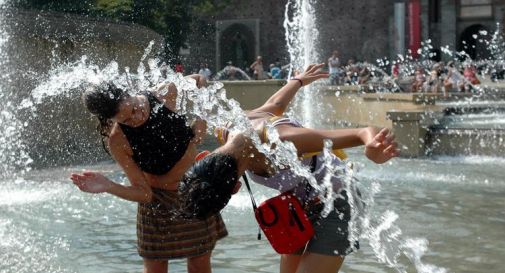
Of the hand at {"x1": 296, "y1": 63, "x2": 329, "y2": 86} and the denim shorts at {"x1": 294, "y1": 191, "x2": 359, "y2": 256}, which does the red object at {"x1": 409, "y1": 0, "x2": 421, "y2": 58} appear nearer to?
the hand at {"x1": 296, "y1": 63, "x2": 329, "y2": 86}

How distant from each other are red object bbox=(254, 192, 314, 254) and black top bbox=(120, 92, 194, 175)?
62 cm

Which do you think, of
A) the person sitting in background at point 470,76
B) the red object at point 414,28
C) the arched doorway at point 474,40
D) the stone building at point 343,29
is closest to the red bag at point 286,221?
the person sitting in background at point 470,76

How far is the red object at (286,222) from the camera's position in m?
3.31

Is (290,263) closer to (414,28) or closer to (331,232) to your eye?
(331,232)

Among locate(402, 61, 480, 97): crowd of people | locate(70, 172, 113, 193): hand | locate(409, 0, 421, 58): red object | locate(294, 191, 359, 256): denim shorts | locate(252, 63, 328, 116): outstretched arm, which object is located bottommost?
locate(402, 61, 480, 97): crowd of people

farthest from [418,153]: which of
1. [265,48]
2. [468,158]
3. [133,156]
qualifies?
[265,48]

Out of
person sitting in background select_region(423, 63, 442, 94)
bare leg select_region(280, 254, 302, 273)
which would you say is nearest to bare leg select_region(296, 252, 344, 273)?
bare leg select_region(280, 254, 302, 273)

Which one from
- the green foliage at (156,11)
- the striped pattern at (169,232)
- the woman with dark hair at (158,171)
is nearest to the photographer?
the woman with dark hair at (158,171)

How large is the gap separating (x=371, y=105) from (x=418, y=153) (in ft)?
16.3

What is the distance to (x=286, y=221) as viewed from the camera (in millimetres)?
3332

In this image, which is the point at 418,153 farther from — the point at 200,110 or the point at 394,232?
the point at 200,110

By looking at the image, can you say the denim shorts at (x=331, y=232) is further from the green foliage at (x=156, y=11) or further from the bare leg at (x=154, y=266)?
the green foliage at (x=156, y=11)

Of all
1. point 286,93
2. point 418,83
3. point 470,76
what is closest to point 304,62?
point 418,83

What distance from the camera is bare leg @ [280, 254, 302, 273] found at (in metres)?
3.58
